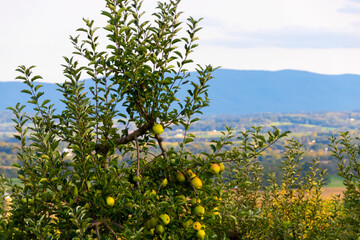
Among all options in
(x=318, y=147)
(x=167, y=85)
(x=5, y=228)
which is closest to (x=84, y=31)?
(x=167, y=85)

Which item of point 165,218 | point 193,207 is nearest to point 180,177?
point 193,207

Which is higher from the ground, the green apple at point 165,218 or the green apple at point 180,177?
the green apple at point 180,177

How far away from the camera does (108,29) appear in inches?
177

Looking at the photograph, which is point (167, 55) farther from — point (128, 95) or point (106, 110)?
point (106, 110)

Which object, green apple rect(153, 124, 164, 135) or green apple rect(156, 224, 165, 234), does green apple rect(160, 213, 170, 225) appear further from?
green apple rect(153, 124, 164, 135)

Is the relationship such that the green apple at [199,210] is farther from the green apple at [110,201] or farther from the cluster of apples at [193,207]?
the green apple at [110,201]

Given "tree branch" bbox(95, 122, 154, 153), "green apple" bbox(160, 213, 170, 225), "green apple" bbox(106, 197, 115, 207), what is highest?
"tree branch" bbox(95, 122, 154, 153)

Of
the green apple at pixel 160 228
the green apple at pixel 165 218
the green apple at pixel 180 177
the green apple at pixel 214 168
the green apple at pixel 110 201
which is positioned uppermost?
the green apple at pixel 214 168

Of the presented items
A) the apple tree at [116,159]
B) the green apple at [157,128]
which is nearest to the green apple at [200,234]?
the apple tree at [116,159]

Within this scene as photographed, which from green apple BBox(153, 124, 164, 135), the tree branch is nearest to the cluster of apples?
green apple BBox(153, 124, 164, 135)

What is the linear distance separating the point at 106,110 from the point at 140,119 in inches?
17.7

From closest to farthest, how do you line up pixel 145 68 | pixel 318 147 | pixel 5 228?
pixel 5 228 → pixel 145 68 → pixel 318 147

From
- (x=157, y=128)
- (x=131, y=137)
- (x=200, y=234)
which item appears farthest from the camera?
(x=131, y=137)

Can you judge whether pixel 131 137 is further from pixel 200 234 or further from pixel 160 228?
pixel 200 234
